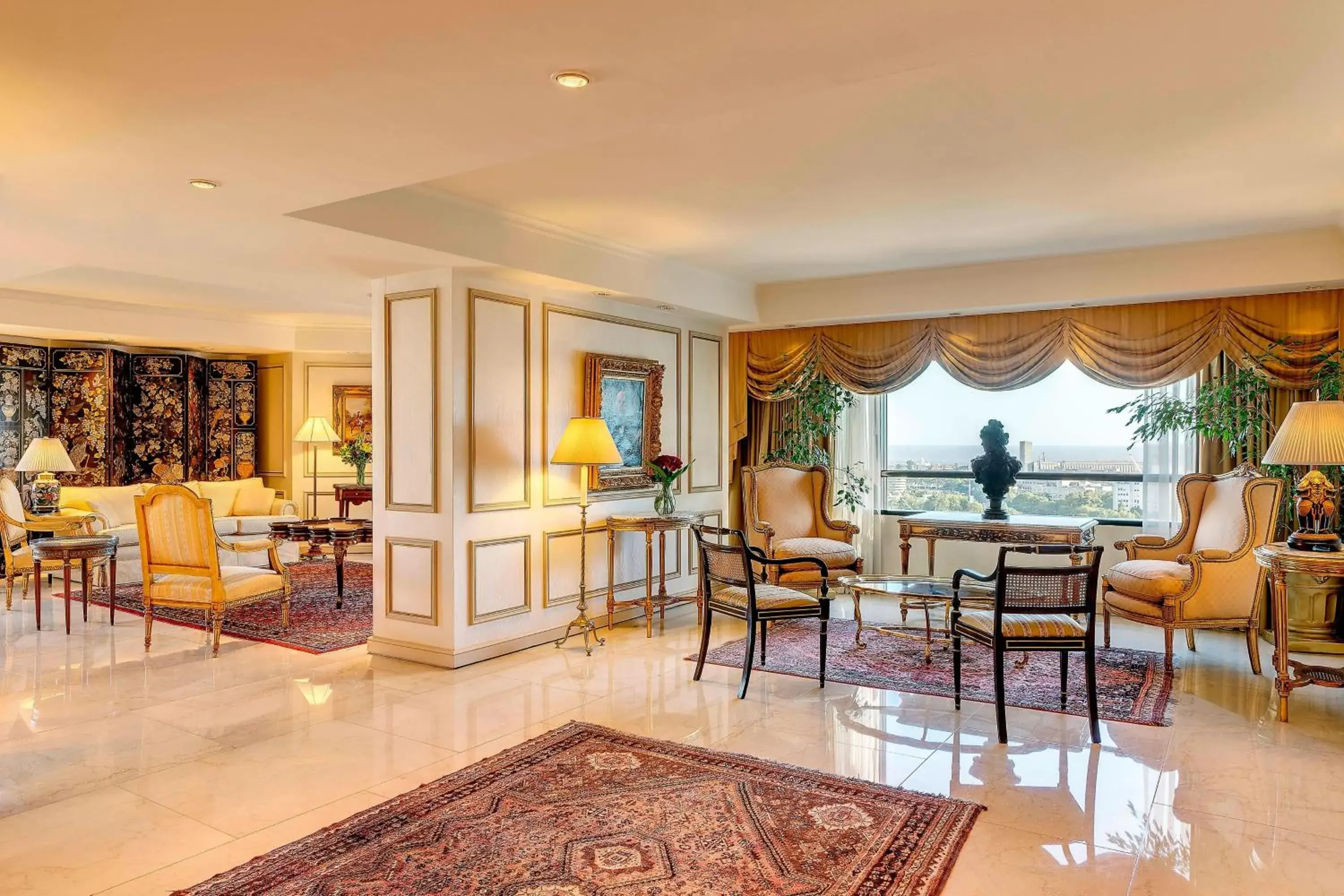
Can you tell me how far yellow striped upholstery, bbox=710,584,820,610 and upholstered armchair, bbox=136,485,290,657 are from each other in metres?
3.14

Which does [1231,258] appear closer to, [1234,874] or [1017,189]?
[1017,189]

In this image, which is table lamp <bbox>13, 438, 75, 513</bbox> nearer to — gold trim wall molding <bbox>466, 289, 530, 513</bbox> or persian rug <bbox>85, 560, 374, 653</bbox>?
persian rug <bbox>85, 560, 374, 653</bbox>

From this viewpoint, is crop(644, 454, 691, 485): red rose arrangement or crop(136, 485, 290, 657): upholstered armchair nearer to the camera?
crop(136, 485, 290, 657): upholstered armchair

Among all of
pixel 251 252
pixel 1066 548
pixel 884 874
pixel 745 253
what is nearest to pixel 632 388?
pixel 745 253

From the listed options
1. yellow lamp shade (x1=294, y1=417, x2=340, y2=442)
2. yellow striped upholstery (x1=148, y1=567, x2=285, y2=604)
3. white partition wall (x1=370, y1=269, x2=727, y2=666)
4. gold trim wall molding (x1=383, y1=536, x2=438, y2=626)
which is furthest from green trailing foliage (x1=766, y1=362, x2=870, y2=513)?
yellow lamp shade (x1=294, y1=417, x2=340, y2=442)

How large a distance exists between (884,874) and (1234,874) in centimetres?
107

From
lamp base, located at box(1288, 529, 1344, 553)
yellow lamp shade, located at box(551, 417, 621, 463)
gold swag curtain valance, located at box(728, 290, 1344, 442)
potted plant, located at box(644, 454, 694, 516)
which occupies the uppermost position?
gold swag curtain valance, located at box(728, 290, 1344, 442)

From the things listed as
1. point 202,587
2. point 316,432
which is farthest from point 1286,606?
point 316,432

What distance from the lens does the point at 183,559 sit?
5691 mm

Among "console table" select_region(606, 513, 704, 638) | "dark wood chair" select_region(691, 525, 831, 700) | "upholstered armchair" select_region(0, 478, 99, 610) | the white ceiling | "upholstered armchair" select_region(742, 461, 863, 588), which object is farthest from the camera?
"upholstered armchair" select_region(0, 478, 99, 610)

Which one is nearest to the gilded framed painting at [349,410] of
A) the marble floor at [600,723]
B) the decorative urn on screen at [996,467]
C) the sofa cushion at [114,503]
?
the sofa cushion at [114,503]

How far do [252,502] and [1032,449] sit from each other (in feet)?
26.1

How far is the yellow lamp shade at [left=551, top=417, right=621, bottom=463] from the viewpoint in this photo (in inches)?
223

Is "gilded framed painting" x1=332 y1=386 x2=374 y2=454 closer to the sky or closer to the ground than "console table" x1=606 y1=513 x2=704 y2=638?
closer to the sky
